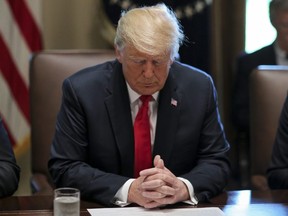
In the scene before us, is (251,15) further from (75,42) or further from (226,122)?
(75,42)

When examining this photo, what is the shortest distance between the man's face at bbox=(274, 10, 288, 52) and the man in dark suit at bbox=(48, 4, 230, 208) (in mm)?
1476

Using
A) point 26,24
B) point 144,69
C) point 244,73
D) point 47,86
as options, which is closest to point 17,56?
point 26,24

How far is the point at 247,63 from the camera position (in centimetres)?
446

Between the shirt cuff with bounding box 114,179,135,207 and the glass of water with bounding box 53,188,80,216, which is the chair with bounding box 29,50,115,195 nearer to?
the shirt cuff with bounding box 114,179,135,207

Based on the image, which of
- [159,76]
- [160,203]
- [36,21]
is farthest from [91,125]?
[36,21]

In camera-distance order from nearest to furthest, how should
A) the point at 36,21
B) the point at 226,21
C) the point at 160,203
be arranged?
1. the point at 160,203
2. the point at 36,21
3. the point at 226,21

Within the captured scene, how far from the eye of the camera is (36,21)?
444cm

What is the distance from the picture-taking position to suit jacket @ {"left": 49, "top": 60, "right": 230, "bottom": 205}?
108 inches

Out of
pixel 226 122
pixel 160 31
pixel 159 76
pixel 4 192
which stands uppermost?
pixel 160 31

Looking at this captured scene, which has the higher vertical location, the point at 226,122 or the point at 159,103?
the point at 159,103

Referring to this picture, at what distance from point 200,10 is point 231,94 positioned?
30.1 inches

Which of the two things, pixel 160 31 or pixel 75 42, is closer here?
pixel 160 31

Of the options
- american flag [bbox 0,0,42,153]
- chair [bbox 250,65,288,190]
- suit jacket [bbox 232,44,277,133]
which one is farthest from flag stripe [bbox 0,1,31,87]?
chair [bbox 250,65,288,190]

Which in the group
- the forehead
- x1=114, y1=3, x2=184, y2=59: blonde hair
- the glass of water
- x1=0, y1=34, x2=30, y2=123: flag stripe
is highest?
x1=114, y1=3, x2=184, y2=59: blonde hair
